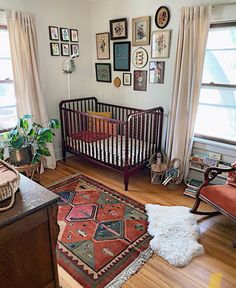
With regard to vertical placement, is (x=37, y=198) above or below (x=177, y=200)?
above

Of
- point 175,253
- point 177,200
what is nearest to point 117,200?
point 177,200

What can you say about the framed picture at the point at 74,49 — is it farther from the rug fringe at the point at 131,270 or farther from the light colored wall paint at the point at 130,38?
the rug fringe at the point at 131,270

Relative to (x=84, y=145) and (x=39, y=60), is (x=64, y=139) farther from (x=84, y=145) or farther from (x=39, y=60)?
(x=39, y=60)

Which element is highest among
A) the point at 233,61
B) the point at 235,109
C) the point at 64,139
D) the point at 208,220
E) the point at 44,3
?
the point at 44,3

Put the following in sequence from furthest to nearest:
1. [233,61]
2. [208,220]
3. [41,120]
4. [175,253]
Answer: [41,120], [233,61], [208,220], [175,253]

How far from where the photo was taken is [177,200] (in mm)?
2785

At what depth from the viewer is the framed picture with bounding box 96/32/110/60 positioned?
3.66 m

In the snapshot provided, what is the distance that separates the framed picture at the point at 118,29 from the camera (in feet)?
11.0

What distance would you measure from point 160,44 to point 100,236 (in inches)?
95.3

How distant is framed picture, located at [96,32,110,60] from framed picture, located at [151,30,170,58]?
85 cm

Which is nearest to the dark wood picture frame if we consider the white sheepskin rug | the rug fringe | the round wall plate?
the round wall plate

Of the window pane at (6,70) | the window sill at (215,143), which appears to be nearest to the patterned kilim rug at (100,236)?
the window sill at (215,143)

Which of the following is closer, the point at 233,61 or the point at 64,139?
the point at 233,61

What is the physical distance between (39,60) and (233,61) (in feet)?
8.01
